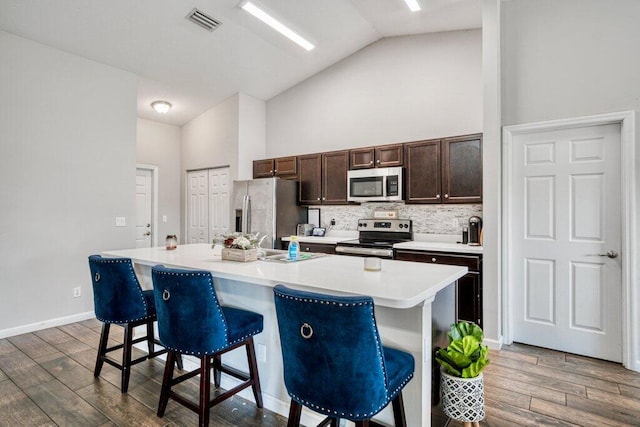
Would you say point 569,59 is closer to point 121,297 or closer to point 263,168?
point 263,168

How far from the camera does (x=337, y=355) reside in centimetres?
133

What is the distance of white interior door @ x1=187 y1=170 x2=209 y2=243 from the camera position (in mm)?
6269

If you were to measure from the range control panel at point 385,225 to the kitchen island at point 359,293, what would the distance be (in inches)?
80.8

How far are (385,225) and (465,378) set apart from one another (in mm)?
2897

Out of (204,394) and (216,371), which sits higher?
(204,394)

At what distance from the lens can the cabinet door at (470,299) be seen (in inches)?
137

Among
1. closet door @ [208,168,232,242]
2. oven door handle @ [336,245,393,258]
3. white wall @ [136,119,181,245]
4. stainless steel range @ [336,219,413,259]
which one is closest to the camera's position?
oven door handle @ [336,245,393,258]

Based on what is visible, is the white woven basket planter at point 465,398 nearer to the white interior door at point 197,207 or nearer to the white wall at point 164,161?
the white interior door at point 197,207

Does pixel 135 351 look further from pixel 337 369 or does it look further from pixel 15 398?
pixel 337 369

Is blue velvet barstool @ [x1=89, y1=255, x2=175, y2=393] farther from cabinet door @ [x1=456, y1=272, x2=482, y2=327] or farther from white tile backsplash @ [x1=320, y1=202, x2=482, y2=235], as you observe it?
white tile backsplash @ [x1=320, y1=202, x2=482, y2=235]

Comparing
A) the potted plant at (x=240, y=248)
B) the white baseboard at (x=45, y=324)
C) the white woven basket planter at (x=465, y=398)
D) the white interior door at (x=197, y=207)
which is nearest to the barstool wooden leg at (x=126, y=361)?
the potted plant at (x=240, y=248)

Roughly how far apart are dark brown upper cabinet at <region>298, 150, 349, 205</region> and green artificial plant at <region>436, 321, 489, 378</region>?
309cm

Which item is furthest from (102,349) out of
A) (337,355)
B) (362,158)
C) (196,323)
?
(362,158)

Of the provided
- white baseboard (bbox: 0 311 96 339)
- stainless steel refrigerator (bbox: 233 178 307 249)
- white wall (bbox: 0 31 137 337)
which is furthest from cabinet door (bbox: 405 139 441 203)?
white baseboard (bbox: 0 311 96 339)
